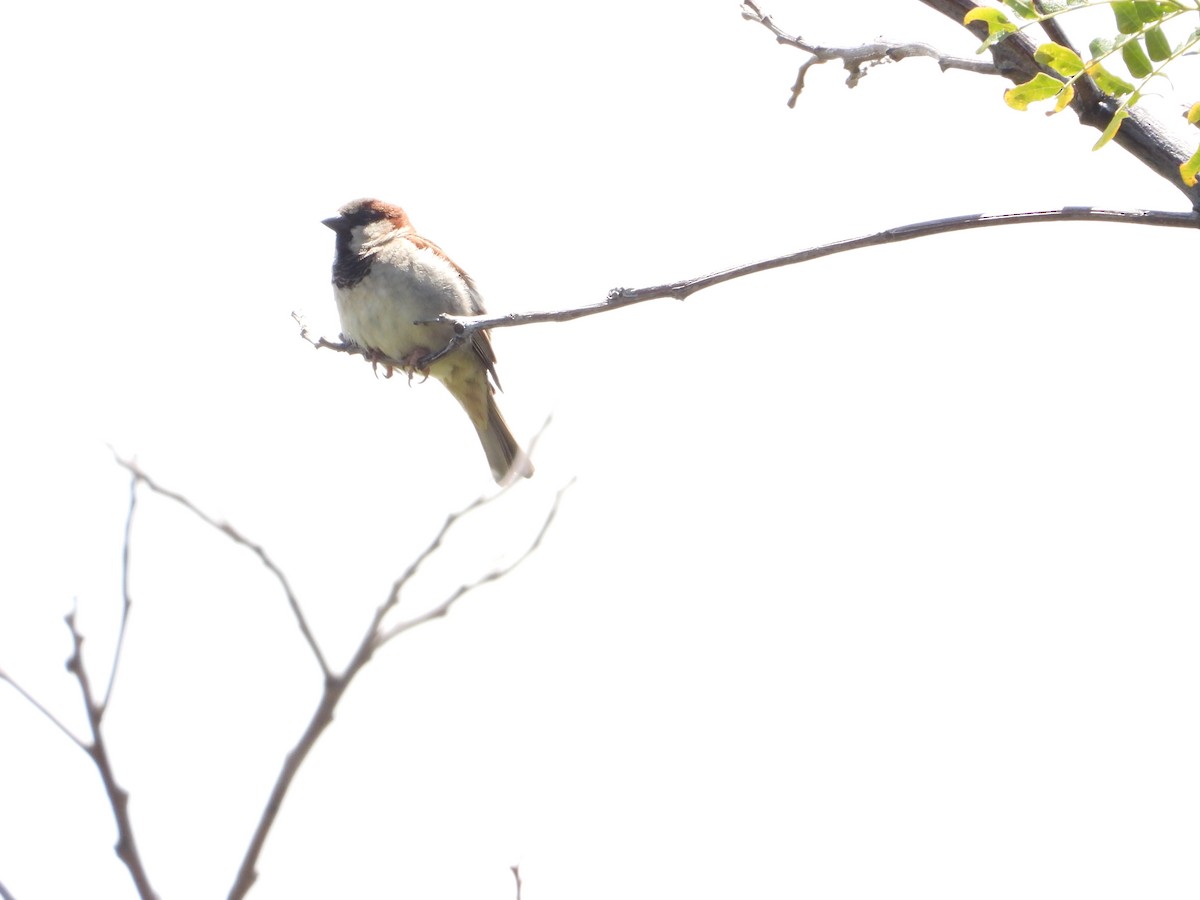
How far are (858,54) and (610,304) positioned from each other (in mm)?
795

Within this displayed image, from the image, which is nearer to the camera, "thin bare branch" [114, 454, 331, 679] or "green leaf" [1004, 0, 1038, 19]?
"thin bare branch" [114, 454, 331, 679]

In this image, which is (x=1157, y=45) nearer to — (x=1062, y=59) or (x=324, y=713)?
(x=1062, y=59)

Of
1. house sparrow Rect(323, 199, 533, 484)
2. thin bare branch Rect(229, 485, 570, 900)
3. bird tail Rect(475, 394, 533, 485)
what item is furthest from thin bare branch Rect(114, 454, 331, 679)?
bird tail Rect(475, 394, 533, 485)

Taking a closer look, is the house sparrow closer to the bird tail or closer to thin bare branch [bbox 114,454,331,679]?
the bird tail

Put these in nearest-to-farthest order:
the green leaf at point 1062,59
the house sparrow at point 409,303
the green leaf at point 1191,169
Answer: the green leaf at point 1191,169, the green leaf at point 1062,59, the house sparrow at point 409,303

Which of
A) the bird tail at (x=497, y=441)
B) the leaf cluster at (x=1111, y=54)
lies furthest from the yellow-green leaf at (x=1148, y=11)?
the bird tail at (x=497, y=441)

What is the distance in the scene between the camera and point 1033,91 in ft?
6.73

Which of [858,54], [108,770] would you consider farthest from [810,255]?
[108,770]

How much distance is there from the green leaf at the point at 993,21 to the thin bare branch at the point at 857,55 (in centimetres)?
27

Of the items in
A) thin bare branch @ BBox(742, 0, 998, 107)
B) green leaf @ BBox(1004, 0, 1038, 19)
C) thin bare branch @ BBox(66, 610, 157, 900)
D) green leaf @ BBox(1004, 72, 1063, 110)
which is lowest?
thin bare branch @ BBox(66, 610, 157, 900)

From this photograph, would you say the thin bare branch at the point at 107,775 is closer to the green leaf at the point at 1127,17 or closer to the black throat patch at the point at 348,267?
the green leaf at the point at 1127,17

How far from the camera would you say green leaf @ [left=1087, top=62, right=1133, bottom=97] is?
2.00 meters

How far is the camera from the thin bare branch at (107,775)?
1.11 metres

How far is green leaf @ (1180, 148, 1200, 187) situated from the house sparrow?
204 inches
